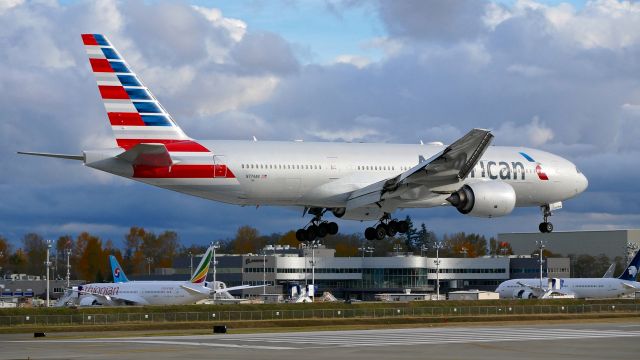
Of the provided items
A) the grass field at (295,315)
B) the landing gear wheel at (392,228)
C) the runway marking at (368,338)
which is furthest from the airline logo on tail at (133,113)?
the grass field at (295,315)

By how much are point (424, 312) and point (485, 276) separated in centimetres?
7807

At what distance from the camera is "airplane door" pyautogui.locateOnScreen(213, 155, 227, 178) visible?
5378cm

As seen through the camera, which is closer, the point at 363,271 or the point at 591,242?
the point at 363,271

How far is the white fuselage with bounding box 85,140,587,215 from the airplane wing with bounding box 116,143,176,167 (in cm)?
57

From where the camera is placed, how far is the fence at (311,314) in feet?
232

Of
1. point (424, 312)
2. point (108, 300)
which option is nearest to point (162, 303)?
point (108, 300)

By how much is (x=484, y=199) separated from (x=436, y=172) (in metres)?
3.83

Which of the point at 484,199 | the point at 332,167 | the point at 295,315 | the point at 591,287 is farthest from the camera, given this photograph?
the point at 591,287

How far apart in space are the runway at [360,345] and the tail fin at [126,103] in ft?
32.4

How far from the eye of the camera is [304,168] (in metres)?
56.0

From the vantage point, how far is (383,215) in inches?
2399

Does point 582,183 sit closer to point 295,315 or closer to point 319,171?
point 319,171

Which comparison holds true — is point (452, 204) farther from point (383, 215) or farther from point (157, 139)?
point (157, 139)

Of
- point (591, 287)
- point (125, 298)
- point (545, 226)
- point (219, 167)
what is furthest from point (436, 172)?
point (591, 287)
